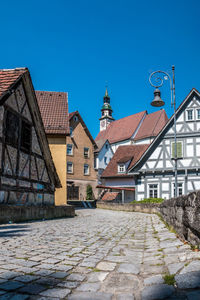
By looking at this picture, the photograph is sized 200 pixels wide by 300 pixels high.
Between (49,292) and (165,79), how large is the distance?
16.7 meters

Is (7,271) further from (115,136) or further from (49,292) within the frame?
(115,136)

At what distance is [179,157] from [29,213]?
16.2 meters

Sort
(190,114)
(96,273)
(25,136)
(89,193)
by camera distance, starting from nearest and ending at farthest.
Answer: (96,273) < (25,136) < (190,114) < (89,193)

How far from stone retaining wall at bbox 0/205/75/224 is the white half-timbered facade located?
1175 cm

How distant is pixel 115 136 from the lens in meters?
60.2

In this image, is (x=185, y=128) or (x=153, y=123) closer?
(x=185, y=128)

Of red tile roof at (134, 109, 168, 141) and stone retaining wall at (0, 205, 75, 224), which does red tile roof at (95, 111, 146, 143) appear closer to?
red tile roof at (134, 109, 168, 141)

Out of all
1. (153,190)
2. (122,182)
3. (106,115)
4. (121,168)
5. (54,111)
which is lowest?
(153,190)

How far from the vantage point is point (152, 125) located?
5200 centimetres

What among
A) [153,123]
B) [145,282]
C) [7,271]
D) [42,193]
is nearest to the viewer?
[145,282]

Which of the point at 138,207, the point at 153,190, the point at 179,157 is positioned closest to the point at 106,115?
the point at 153,190

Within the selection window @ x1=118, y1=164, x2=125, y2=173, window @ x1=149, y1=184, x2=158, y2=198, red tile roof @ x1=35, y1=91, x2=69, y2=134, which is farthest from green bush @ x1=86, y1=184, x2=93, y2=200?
red tile roof @ x1=35, y1=91, x2=69, y2=134

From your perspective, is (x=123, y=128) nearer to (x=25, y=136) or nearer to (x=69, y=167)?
(x=69, y=167)

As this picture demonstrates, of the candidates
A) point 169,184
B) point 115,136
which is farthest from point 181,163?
point 115,136
